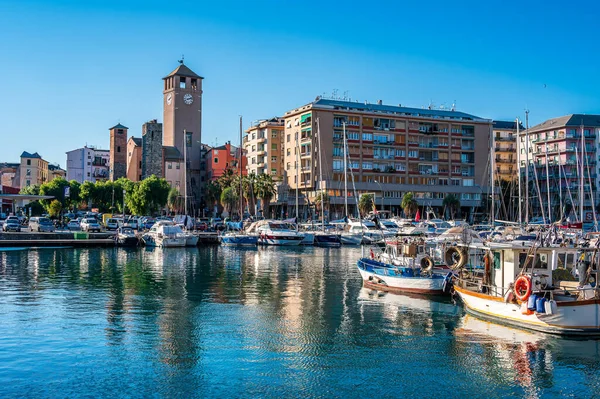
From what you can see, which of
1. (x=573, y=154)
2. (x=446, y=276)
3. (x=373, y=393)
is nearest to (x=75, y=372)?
(x=373, y=393)

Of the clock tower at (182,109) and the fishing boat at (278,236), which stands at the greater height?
the clock tower at (182,109)


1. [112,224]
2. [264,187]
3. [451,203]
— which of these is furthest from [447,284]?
[451,203]

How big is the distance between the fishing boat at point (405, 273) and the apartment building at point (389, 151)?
67451mm

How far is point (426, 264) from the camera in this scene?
38.6 metres

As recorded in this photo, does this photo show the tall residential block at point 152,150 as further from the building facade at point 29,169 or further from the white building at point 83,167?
the building facade at point 29,169

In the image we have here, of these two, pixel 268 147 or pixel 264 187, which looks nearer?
pixel 264 187

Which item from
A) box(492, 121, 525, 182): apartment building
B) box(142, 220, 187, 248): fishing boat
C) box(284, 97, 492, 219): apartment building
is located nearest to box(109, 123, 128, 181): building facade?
box(284, 97, 492, 219): apartment building

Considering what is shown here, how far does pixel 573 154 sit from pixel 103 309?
116 metres

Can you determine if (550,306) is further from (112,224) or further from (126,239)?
(112,224)

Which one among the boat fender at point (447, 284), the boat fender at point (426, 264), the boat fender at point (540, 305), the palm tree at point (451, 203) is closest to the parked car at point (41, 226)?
the boat fender at point (426, 264)

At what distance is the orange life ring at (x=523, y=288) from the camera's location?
1041 inches

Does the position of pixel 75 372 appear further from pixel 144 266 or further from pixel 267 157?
pixel 267 157

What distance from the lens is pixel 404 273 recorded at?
39.1m

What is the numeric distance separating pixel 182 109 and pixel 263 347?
11586 cm
